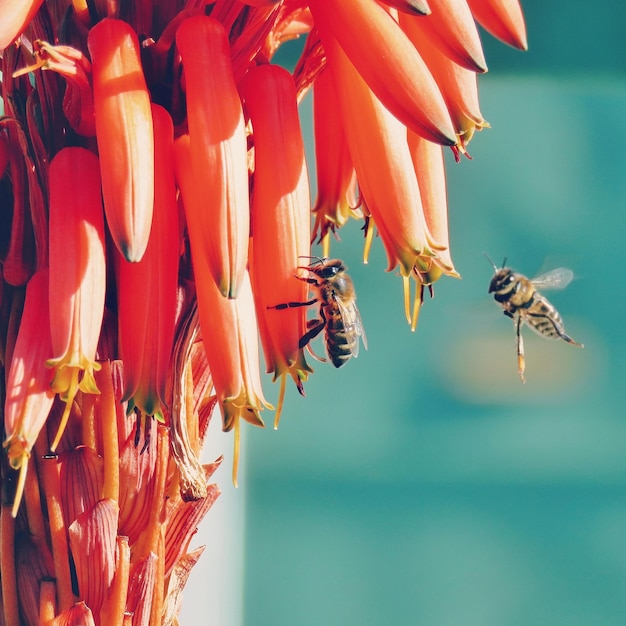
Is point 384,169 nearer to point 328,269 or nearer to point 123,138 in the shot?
point 123,138

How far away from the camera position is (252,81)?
15.4 inches

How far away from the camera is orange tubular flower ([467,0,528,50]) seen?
399mm

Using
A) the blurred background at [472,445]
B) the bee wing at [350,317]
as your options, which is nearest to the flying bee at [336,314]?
the bee wing at [350,317]

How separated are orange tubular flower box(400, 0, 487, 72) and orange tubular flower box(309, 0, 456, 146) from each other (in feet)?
0.06

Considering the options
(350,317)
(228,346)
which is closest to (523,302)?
(350,317)

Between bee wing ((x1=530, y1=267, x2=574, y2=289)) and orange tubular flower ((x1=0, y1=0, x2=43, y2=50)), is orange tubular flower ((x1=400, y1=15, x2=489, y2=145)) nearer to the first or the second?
orange tubular flower ((x1=0, y1=0, x2=43, y2=50))

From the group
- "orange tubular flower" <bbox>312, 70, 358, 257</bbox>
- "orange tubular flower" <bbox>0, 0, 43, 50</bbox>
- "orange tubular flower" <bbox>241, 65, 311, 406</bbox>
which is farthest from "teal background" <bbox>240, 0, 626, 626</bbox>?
"orange tubular flower" <bbox>0, 0, 43, 50</bbox>

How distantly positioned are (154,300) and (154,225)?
4 centimetres

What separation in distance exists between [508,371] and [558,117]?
492 mm

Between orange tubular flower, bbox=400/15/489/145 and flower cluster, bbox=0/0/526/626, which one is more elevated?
orange tubular flower, bbox=400/15/489/145

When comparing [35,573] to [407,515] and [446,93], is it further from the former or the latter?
[407,515]

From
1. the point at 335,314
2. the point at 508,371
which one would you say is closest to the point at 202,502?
the point at 335,314

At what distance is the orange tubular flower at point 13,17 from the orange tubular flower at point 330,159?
176mm

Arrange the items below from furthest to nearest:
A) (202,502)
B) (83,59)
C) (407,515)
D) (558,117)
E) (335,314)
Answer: (558,117) → (407,515) → (335,314) → (202,502) → (83,59)
